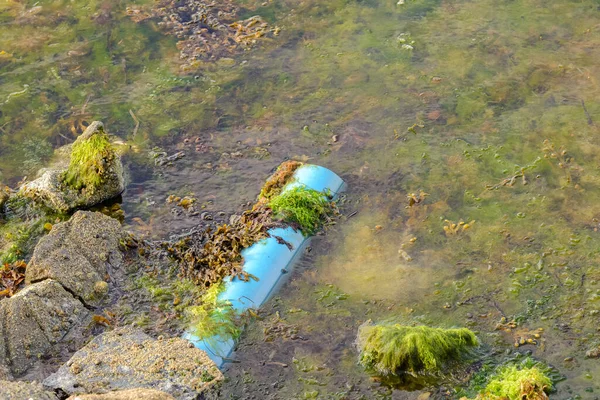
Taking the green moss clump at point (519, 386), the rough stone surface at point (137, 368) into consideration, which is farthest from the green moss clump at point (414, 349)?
the rough stone surface at point (137, 368)

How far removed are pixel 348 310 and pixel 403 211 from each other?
1.33m

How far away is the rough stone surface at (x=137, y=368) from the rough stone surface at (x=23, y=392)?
26cm

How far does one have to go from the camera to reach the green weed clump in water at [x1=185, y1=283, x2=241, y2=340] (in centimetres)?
529

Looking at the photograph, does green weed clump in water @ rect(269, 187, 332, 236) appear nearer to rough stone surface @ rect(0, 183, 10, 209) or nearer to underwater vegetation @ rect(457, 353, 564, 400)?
underwater vegetation @ rect(457, 353, 564, 400)

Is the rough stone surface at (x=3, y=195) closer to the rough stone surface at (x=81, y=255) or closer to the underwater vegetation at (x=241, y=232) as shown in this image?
the rough stone surface at (x=81, y=255)

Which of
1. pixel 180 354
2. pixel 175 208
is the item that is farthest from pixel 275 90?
pixel 180 354

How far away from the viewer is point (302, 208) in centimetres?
631

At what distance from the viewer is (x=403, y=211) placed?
21.4 ft

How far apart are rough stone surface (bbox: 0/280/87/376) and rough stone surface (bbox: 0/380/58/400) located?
40.6 inches

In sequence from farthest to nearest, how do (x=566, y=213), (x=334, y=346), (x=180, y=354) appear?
(x=566, y=213) < (x=334, y=346) < (x=180, y=354)

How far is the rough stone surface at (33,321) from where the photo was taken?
5.18 metres

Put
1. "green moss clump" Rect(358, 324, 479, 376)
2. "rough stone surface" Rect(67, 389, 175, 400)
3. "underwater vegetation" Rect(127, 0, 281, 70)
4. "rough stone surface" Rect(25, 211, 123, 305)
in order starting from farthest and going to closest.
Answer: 1. "underwater vegetation" Rect(127, 0, 281, 70)
2. "rough stone surface" Rect(25, 211, 123, 305)
3. "green moss clump" Rect(358, 324, 479, 376)
4. "rough stone surface" Rect(67, 389, 175, 400)

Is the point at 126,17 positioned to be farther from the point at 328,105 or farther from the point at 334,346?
the point at 334,346

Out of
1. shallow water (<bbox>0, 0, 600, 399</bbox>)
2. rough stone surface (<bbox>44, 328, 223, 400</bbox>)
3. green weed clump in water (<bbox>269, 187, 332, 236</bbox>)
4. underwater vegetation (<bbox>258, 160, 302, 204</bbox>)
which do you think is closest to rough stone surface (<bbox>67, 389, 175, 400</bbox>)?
rough stone surface (<bbox>44, 328, 223, 400</bbox>)
